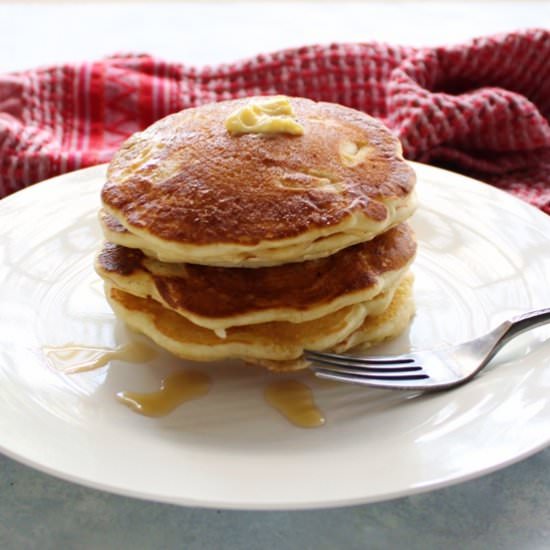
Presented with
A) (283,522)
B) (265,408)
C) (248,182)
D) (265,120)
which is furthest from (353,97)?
(283,522)

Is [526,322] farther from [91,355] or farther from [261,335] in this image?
[91,355]

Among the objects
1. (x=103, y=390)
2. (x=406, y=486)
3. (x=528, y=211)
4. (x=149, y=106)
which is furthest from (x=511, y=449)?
(x=149, y=106)

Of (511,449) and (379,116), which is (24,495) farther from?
(379,116)

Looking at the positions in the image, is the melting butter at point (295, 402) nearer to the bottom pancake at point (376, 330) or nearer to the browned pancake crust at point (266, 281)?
the bottom pancake at point (376, 330)

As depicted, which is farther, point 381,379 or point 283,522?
point 381,379

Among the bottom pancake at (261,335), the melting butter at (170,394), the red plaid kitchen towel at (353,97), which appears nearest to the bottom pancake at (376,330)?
the bottom pancake at (261,335)

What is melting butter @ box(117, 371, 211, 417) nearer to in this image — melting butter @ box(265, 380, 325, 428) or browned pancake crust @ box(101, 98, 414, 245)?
melting butter @ box(265, 380, 325, 428)

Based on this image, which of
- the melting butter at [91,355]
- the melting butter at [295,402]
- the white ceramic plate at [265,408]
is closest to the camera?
the white ceramic plate at [265,408]
